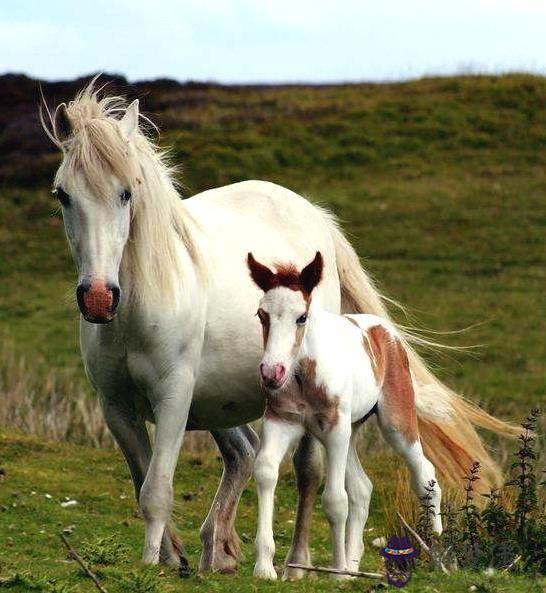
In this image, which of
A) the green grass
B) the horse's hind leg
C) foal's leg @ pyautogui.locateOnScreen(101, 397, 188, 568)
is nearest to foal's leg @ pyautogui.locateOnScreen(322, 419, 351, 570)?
the green grass

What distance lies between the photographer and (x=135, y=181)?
23.3 feet

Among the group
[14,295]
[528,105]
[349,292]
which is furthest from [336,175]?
[349,292]

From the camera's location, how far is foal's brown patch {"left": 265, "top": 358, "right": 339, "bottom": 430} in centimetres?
705

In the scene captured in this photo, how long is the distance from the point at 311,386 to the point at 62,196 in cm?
166

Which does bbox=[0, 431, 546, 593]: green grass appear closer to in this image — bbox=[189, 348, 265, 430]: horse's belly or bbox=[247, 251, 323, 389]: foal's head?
bbox=[189, 348, 265, 430]: horse's belly

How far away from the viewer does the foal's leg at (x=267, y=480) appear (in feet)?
22.7

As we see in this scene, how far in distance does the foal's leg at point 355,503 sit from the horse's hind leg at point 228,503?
94cm

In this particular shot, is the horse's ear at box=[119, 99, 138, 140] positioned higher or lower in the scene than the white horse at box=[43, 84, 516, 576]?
higher

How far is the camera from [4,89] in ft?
146

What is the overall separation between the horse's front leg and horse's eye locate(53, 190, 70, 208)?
46.0 inches

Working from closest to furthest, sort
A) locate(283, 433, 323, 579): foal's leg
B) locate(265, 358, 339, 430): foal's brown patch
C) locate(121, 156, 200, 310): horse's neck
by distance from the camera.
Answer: locate(265, 358, 339, 430): foal's brown patch, locate(121, 156, 200, 310): horse's neck, locate(283, 433, 323, 579): foal's leg

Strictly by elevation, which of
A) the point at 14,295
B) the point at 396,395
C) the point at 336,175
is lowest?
the point at 14,295

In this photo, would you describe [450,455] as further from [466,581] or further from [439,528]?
[466,581]

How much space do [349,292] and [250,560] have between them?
6.86 feet
